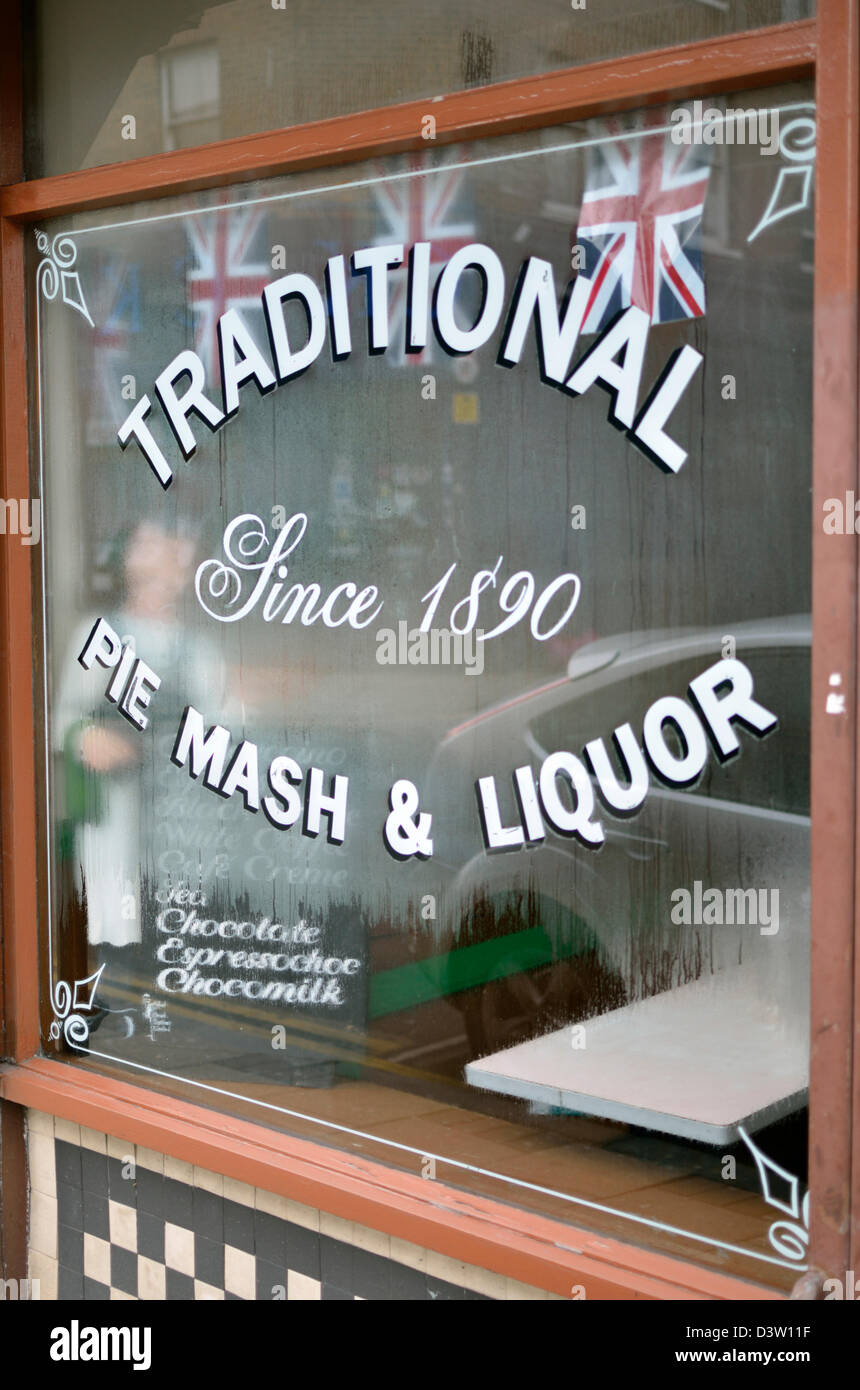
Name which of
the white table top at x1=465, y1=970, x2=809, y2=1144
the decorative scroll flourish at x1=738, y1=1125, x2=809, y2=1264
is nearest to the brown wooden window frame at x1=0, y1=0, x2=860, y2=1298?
the decorative scroll flourish at x1=738, y1=1125, x2=809, y2=1264

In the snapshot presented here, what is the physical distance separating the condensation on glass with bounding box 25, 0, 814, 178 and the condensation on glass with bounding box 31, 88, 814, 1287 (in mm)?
146

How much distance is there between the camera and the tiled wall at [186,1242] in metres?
2.76

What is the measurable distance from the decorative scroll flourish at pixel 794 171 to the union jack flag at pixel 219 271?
117cm

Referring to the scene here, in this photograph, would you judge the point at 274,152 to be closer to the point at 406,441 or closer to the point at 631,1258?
the point at 406,441

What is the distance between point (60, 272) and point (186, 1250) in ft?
7.69

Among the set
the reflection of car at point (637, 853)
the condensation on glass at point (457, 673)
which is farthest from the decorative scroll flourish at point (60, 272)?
the reflection of car at point (637, 853)

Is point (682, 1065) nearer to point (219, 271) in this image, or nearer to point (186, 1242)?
point (186, 1242)

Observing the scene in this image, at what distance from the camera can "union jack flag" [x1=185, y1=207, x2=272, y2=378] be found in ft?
10.1

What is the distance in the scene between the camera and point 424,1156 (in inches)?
109

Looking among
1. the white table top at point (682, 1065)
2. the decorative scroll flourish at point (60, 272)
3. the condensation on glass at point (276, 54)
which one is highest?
the condensation on glass at point (276, 54)

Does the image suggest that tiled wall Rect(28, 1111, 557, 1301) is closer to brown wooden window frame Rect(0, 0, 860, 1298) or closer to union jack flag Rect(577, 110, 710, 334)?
brown wooden window frame Rect(0, 0, 860, 1298)

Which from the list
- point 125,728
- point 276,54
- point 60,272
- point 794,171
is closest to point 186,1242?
point 125,728

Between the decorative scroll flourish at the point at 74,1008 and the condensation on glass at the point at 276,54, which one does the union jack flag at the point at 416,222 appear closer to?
the condensation on glass at the point at 276,54

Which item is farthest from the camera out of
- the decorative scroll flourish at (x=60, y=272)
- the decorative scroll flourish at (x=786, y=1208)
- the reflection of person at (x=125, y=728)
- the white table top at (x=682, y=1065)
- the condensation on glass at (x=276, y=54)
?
the decorative scroll flourish at (x=60, y=272)
